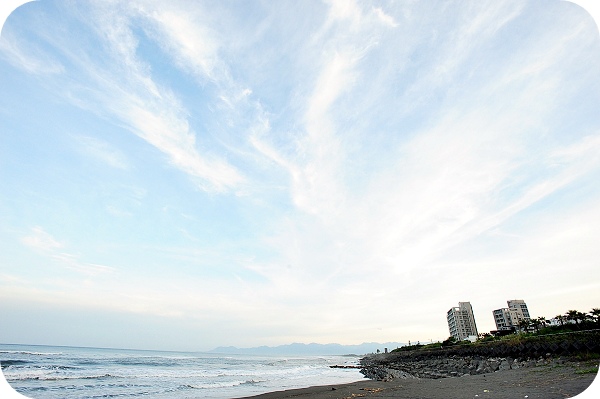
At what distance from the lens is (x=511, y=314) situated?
12750 centimetres

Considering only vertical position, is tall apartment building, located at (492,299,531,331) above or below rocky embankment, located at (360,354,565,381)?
above

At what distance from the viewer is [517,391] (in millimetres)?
8516

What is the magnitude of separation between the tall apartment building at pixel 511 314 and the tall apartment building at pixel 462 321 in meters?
9.29

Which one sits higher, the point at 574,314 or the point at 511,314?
the point at 511,314

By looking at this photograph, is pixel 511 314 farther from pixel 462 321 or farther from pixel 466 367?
pixel 466 367

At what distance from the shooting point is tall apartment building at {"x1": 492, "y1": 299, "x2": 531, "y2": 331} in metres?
126

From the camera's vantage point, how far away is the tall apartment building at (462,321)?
12862 cm

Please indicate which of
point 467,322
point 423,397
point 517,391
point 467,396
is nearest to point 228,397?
point 423,397

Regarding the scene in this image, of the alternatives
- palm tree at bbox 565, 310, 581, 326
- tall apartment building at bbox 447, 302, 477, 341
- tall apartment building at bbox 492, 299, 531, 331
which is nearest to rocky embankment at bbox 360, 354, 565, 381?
palm tree at bbox 565, 310, 581, 326

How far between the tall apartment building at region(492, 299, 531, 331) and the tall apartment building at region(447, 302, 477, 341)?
30.5ft

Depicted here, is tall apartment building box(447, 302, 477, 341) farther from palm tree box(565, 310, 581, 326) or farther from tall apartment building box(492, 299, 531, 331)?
palm tree box(565, 310, 581, 326)

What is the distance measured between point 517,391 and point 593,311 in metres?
45.6

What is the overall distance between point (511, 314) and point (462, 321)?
61.4 feet

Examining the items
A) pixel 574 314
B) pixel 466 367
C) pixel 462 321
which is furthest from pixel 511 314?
pixel 466 367
